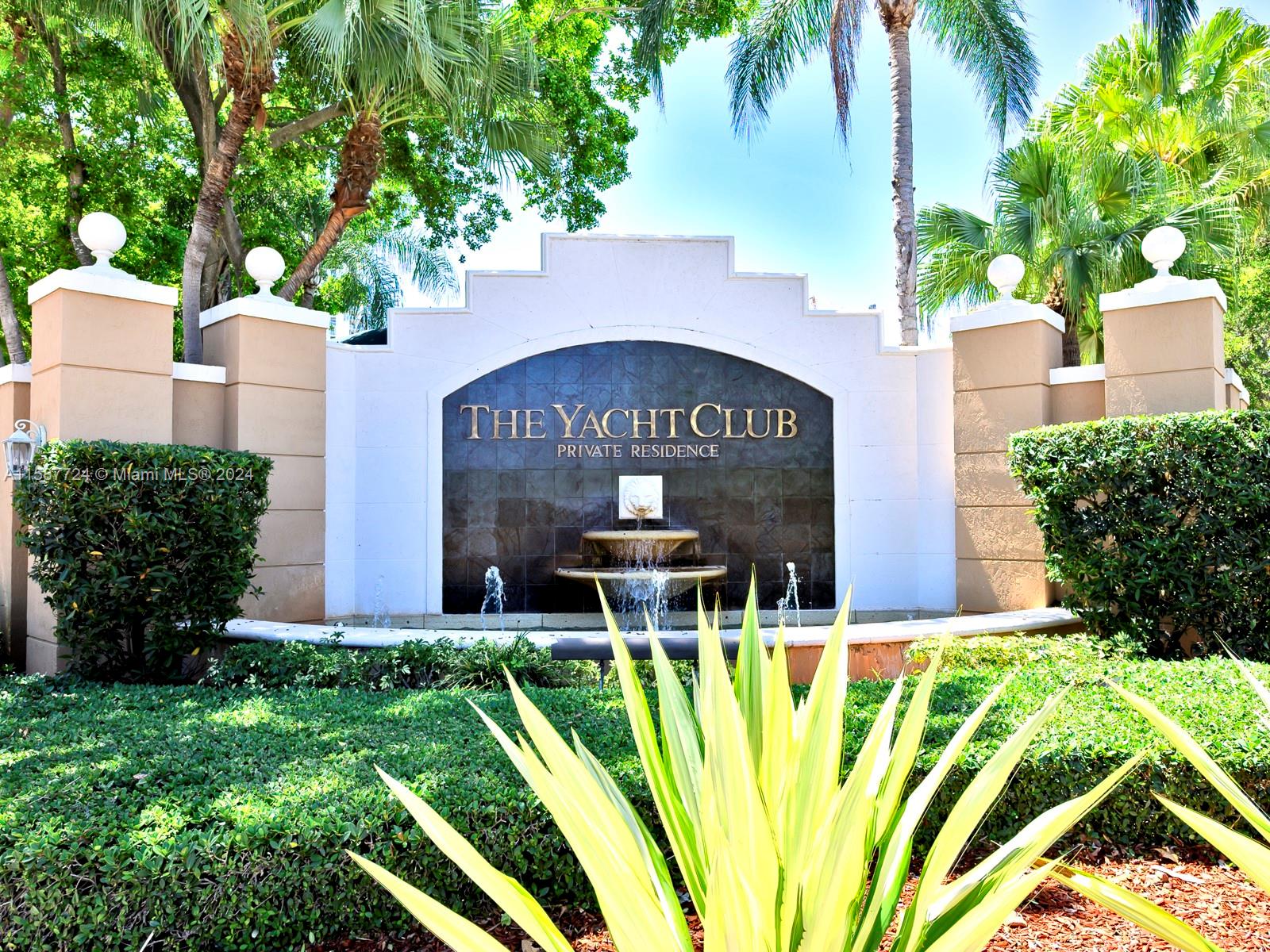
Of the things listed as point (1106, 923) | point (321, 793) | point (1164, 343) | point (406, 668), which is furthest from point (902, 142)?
point (321, 793)

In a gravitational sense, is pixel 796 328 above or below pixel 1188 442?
above

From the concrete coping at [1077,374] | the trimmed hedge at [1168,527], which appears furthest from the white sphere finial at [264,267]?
the concrete coping at [1077,374]

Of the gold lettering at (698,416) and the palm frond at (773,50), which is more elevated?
the palm frond at (773,50)

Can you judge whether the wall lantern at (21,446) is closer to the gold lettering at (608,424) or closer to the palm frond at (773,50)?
the gold lettering at (608,424)

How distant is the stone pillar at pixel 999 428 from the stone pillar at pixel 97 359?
7686mm

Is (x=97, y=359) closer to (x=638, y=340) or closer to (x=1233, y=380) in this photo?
(x=638, y=340)

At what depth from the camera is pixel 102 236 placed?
292 inches

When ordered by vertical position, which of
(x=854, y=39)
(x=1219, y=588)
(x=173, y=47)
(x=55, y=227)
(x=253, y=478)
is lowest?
(x=1219, y=588)

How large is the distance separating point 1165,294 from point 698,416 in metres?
4.59

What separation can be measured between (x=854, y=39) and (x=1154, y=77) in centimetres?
659

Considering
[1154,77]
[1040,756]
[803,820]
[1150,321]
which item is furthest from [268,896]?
[1154,77]

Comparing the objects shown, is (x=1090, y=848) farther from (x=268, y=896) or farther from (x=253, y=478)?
Answer: (x=253, y=478)

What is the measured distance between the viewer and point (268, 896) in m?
2.96

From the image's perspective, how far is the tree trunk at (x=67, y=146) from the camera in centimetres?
1147
